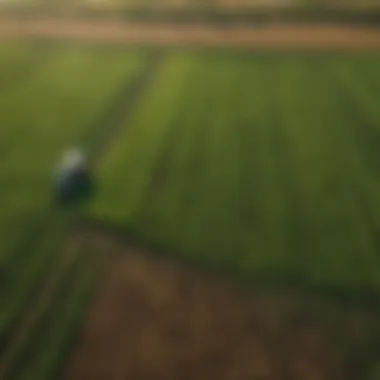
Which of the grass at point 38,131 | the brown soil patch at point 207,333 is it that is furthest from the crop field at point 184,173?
the brown soil patch at point 207,333

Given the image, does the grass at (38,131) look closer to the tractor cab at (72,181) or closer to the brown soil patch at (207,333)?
the tractor cab at (72,181)

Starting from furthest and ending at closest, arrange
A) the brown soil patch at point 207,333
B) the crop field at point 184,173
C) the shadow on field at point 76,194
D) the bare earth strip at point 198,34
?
the bare earth strip at point 198,34, the shadow on field at point 76,194, the crop field at point 184,173, the brown soil patch at point 207,333

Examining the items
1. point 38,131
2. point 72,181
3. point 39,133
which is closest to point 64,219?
point 72,181

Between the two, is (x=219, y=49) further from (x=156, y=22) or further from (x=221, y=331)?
(x=221, y=331)

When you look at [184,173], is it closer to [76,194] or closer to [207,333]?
[76,194]

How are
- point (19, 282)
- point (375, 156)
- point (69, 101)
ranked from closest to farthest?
point (19, 282)
point (375, 156)
point (69, 101)

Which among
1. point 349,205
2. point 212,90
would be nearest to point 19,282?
point 349,205

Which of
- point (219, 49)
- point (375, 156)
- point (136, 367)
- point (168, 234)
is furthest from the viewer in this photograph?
point (219, 49)
